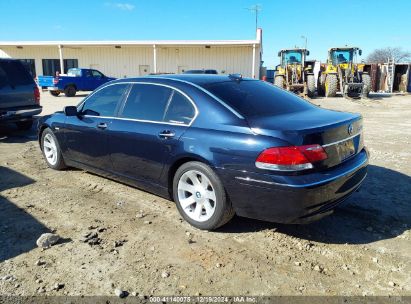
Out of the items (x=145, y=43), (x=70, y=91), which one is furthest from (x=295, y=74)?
(x=70, y=91)

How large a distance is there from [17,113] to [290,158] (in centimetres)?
796

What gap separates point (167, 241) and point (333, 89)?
1959cm

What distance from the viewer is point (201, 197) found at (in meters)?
3.78

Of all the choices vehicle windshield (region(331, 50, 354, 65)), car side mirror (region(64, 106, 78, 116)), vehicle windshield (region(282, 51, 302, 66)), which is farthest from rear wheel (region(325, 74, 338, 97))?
car side mirror (region(64, 106, 78, 116))

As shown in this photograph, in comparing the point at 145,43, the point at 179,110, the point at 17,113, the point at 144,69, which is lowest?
the point at 17,113

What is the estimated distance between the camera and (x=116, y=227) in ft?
12.9

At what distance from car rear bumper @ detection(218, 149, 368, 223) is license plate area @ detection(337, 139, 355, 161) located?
0.09 metres

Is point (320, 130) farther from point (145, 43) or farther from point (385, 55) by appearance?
point (385, 55)

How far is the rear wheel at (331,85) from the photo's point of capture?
68.8ft

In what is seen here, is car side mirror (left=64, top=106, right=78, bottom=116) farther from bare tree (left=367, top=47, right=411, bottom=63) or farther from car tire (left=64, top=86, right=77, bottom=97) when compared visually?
bare tree (left=367, top=47, right=411, bottom=63)

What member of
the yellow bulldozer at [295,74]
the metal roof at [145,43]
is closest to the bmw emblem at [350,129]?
the yellow bulldozer at [295,74]

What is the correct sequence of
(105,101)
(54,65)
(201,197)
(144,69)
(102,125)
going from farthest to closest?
(54,65)
(144,69)
(105,101)
(102,125)
(201,197)

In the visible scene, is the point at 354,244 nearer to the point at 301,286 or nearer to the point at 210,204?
the point at 301,286

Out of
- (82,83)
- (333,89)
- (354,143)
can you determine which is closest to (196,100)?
(354,143)
